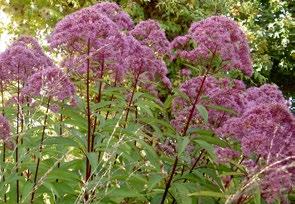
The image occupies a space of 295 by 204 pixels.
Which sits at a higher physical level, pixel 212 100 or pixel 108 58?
pixel 108 58

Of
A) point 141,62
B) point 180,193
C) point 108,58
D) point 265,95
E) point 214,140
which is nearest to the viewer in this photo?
point 180,193

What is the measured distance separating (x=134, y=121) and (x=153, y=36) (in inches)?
24.2

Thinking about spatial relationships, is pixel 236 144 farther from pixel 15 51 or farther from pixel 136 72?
pixel 15 51

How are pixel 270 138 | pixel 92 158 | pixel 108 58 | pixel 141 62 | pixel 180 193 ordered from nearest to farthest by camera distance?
pixel 270 138 < pixel 92 158 < pixel 180 193 < pixel 108 58 < pixel 141 62

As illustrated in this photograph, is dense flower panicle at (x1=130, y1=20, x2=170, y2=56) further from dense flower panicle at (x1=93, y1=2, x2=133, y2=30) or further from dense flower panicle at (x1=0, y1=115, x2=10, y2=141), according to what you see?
dense flower panicle at (x1=0, y1=115, x2=10, y2=141)

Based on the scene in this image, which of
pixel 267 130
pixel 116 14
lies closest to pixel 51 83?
pixel 116 14

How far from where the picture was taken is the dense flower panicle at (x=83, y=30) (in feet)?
10.4

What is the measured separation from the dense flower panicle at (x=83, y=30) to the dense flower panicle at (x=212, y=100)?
664 mm

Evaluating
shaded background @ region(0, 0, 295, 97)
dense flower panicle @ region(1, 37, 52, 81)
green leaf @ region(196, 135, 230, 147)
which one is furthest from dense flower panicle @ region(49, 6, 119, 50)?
shaded background @ region(0, 0, 295, 97)

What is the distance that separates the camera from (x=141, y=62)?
146 inches

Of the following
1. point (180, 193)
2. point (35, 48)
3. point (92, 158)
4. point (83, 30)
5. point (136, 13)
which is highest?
point (136, 13)

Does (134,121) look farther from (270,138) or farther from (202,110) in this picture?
(270,138)

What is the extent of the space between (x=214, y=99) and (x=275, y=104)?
0.64m

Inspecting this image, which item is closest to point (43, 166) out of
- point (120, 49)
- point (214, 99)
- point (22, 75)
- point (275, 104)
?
point (22, 75)
